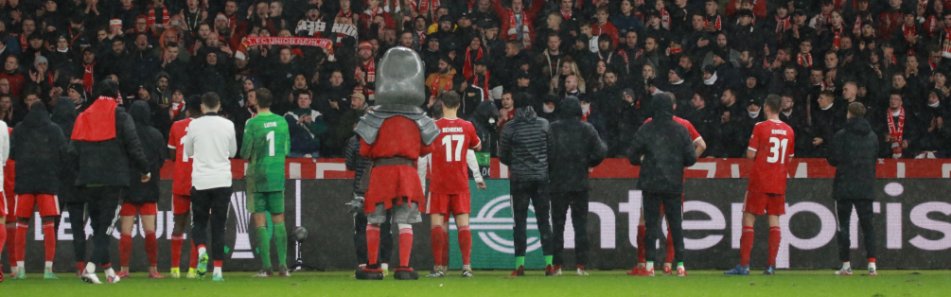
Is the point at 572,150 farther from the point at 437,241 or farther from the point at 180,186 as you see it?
the point at 180,186

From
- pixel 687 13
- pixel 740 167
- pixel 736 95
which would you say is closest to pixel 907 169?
pixel 740 167

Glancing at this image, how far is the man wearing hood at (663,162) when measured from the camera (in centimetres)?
1541

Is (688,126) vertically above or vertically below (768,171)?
above

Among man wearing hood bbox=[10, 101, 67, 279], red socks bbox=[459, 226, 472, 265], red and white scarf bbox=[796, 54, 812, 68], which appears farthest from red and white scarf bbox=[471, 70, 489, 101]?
man wearing hood bbox=[10, 101, 67, 279]

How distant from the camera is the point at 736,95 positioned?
21.4 meters

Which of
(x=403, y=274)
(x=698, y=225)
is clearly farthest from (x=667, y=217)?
(x=403, y=274)

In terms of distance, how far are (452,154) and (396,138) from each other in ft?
5.42

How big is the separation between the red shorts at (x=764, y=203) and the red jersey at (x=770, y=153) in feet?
0.21

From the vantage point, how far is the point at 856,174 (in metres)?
16.2

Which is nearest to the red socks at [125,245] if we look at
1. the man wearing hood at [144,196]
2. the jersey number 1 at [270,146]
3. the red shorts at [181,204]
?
the man wearing hood at [144,196]

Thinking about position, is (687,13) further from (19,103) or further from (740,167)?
(19,103)

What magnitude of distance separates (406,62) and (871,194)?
17.3 feet

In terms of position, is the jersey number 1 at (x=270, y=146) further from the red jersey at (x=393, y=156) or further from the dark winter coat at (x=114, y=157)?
the red jersey at (x=393, y=156)

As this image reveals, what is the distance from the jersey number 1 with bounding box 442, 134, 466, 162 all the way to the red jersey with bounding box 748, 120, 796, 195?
303 cm
